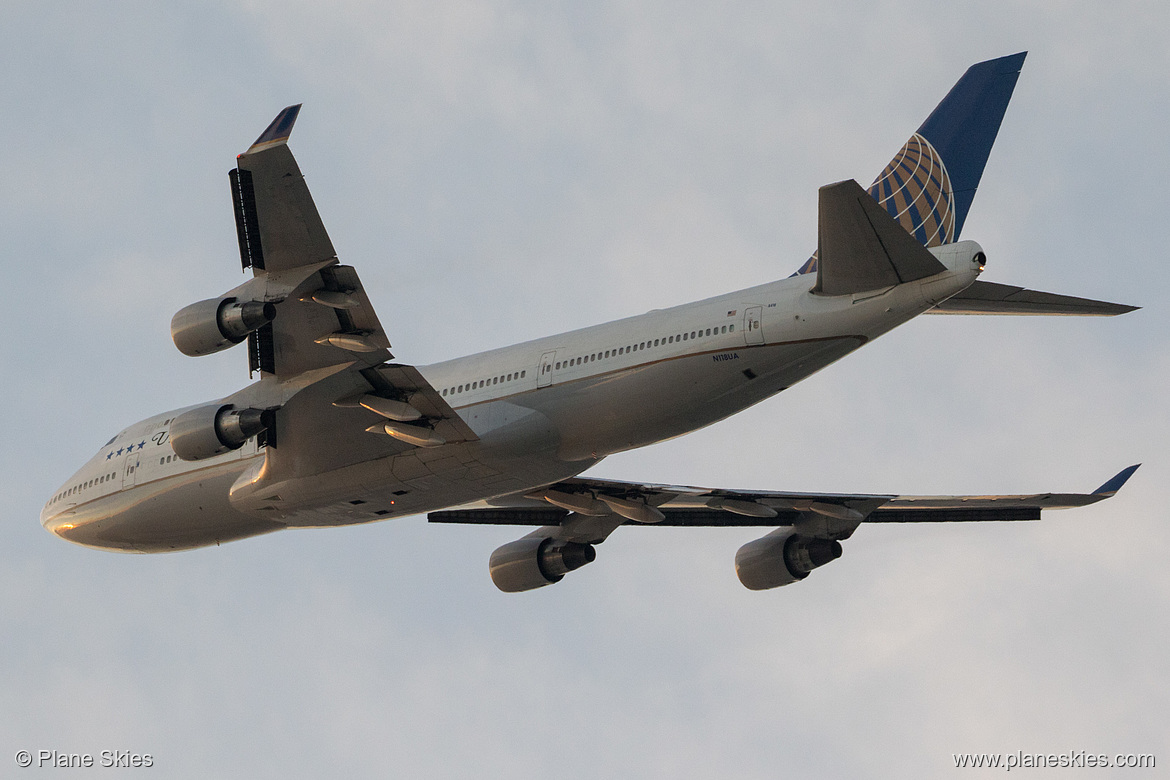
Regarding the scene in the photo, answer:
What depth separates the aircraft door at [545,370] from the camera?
23.6m

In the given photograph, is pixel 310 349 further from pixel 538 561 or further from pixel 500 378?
pixel 538 561

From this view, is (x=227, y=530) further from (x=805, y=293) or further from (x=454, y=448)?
(x=805, y=293)

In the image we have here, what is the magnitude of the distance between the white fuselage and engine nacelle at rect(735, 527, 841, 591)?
7373mm

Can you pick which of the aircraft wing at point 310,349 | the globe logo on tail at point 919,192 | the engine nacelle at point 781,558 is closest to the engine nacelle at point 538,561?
the engine nacelle at point 781,558

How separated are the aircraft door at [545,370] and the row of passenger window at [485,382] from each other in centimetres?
29

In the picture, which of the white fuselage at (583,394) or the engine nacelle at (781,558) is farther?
the engine nacelle at (781,558)

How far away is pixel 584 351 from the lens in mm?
23625

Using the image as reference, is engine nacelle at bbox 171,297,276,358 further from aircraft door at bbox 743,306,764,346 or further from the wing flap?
the wing flap

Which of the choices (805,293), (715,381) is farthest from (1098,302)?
(715,381)

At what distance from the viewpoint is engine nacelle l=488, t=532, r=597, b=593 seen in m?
30.2

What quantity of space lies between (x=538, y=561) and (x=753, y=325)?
10.1m

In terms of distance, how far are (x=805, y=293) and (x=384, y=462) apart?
7.39 metres

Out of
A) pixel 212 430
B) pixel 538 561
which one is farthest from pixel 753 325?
pixel 538 561

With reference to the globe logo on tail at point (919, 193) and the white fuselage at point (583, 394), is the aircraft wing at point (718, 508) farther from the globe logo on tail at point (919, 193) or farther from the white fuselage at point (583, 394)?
the globe logo on tail at point (919, 193)
